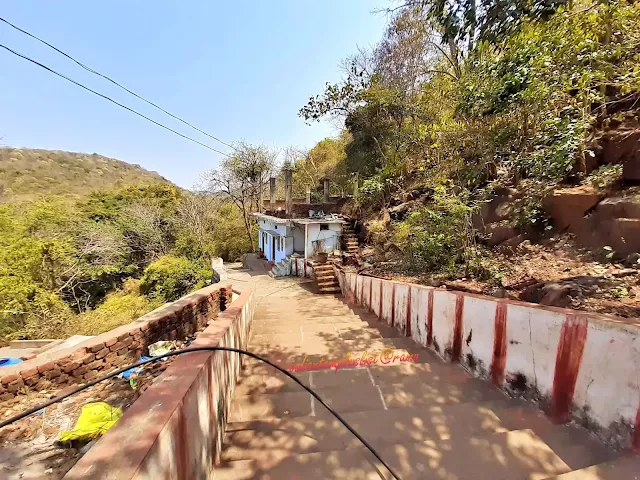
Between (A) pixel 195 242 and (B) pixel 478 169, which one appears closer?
(B) pixel 478 169

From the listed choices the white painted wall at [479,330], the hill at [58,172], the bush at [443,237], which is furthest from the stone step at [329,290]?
the hill at [58,172]

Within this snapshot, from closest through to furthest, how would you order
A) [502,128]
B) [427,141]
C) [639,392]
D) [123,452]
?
[123,452], [639,392], [502,128], [427,141]

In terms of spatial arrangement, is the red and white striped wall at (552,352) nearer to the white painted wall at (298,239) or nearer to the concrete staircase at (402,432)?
the concrete staircase at (402,432)

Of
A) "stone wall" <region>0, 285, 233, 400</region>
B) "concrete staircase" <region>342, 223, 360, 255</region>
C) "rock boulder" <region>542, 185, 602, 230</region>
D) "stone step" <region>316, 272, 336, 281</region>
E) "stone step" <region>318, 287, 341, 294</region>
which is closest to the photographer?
"stone wall" <region>0, 285, 233, 400</region>

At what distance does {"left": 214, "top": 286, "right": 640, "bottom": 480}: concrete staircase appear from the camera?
5.04 feet

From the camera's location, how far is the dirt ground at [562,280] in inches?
102

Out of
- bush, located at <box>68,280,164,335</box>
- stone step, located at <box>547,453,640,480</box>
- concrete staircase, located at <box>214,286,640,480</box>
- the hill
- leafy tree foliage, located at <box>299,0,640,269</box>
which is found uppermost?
the hill

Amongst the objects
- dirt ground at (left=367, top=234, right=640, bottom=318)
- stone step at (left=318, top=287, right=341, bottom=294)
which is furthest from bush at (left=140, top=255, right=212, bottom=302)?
dirt ground at (left=367, top=234, right=640, bottom=318)

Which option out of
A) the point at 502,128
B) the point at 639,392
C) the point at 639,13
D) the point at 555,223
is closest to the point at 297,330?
the point at 639,392

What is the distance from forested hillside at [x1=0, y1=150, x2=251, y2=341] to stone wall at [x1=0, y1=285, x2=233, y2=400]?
5402 millimetres

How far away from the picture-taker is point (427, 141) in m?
8.79

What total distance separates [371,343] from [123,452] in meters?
3.02

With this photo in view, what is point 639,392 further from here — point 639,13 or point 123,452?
point 639,13

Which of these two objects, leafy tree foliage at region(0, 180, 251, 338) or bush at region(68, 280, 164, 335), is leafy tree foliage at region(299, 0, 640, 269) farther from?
leafy tree foliage at region(0, 180, 251, 338)
